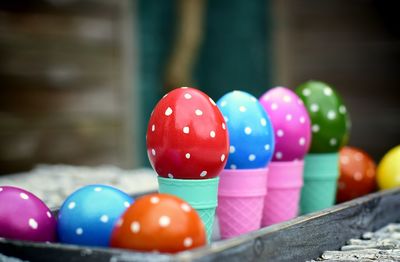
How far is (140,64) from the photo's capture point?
17.6ft

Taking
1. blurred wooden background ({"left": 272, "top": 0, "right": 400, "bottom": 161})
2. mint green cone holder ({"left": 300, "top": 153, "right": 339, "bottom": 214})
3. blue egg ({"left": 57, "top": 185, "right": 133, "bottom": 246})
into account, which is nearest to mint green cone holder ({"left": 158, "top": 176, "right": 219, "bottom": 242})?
blue egg ({"left": 57, "top": 185, "right": 133, "bottom": 246})

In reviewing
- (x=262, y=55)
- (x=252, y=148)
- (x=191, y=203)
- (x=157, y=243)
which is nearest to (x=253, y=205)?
(x=252, y=148)

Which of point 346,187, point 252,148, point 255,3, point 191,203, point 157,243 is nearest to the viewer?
point 157,243

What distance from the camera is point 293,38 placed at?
16.9ft

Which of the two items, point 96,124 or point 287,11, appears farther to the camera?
point 287,11

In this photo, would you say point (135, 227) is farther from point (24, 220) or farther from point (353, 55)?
point (353, 55)

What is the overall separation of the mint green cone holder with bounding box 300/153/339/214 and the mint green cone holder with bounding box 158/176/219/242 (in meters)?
0.61

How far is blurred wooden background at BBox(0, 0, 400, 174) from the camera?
4211 mm

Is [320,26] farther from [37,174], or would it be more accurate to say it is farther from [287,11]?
[37,174]

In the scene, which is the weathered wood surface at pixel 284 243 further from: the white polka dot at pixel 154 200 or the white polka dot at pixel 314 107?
the white polka dot at pixel 314 107

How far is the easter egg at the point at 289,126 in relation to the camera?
2.00 metres

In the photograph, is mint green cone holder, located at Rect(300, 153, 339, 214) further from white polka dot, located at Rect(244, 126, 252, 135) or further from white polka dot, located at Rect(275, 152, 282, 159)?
white polka dot, located at Rect(244, 126, 252, 135)

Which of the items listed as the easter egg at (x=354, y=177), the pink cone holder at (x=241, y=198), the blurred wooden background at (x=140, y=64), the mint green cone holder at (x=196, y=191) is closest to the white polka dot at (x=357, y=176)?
the easter egg at (x=354, y=177)

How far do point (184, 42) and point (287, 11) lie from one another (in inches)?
30.4
